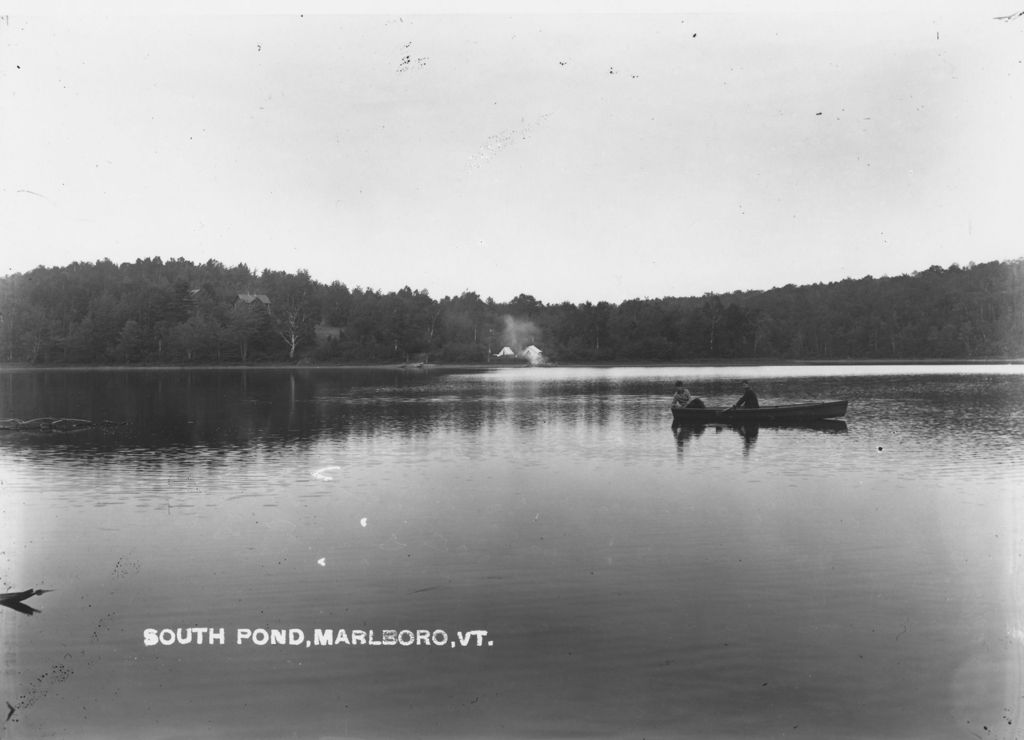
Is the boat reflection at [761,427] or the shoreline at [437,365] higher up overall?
the shoreline at [437,365]

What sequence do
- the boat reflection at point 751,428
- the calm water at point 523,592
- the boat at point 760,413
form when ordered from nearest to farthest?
the calm water at point 523,592 < the boat reflection at point 751,428 < the boat at point 760,413

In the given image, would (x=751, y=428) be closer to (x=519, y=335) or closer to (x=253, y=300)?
(x=253, y=300)

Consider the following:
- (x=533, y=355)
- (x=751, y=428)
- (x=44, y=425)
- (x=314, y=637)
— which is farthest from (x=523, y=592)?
(x=533, y=355)

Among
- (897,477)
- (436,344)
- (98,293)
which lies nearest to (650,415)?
(897,477)

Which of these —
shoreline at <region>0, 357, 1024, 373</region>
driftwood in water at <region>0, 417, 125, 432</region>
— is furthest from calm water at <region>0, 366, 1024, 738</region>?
shoreline at <region>0, 357, 1024, 373</region>

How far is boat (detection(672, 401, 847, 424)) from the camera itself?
33094 mm

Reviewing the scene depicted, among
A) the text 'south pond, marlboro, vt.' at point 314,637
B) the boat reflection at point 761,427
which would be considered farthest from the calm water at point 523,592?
the boat reflection at point 761,427

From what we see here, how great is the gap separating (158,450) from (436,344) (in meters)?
104

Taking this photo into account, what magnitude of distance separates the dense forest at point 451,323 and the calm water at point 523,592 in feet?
288

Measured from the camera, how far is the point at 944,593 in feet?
37.7

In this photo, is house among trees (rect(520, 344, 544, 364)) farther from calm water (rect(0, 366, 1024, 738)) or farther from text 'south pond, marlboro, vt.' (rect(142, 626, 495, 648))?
text 'south pond, marlboro, vt.' (rect(142, 626, 495, 648))

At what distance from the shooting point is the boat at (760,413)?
33094mm

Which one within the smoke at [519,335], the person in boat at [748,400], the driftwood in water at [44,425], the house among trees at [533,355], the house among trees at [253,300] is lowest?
the driftwood in water at [44,425]

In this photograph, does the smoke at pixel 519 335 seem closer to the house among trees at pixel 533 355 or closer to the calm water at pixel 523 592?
the house among trees at pixel 533 355
